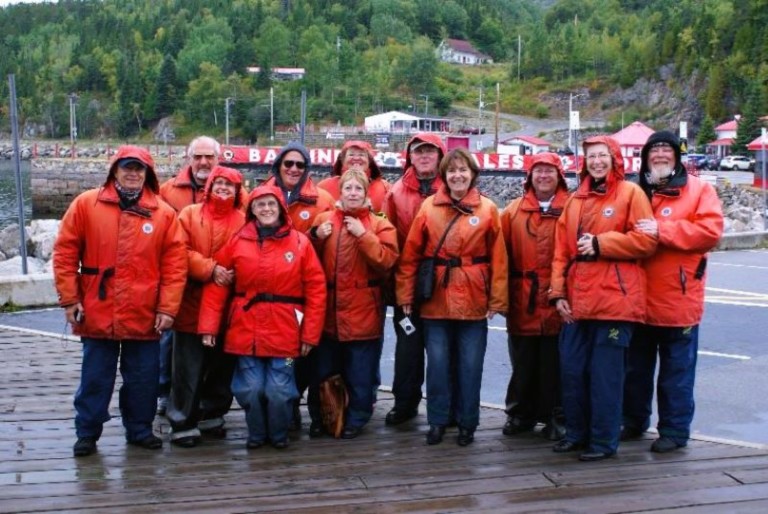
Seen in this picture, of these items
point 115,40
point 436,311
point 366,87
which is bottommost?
point 436,311

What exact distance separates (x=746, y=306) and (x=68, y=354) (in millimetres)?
7297

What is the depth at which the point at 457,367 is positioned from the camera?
5.17 metres

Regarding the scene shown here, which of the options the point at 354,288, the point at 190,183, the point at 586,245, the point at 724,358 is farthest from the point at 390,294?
the point at 724,358

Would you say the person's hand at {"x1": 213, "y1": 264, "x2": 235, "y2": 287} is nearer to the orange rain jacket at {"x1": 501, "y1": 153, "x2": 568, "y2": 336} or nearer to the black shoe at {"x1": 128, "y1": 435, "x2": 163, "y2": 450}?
the black shoe at {"x1": 128, "y1": 435, "x2": 163, "y2": 450}

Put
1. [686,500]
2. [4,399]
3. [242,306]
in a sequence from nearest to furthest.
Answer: [686,500] < [242,306] < [4,399]

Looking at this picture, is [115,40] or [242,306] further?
[115,40]

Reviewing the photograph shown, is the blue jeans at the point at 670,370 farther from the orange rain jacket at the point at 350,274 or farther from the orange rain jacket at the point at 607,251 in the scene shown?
the orange rain jacket at the point at 350,274

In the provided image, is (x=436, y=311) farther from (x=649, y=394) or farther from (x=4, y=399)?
(x=4, y=399)

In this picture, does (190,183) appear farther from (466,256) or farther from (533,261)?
(533,261)

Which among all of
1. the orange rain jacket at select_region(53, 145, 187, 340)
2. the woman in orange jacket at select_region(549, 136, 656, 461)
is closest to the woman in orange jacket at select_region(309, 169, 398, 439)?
the orange rain jacket at select_region(53, 145, 187, 340)

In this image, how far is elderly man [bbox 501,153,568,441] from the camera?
515cm

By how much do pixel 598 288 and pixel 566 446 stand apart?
0.93 metres

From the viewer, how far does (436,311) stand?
16.7 ft

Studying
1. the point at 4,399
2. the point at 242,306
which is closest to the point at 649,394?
the point at 242,306
